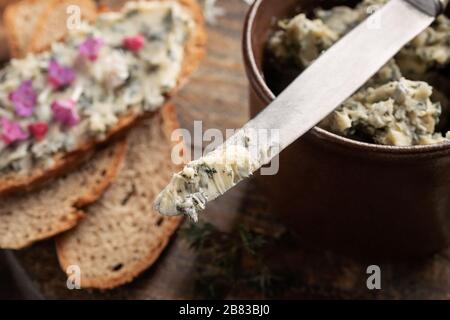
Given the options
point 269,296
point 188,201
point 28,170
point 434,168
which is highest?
point 188,201

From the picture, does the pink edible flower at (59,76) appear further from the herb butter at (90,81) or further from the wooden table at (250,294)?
the wooden table at (250,294)

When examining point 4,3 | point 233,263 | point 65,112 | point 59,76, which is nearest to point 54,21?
point 4,3

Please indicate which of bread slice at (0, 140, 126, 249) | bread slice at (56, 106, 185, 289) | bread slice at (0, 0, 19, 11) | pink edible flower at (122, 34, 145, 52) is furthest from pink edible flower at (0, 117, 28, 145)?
bread slice at (0, 0, 19, 11)

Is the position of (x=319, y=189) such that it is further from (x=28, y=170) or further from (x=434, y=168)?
(x=28, y=170)

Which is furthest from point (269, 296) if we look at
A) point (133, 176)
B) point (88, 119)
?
point (88, 119)

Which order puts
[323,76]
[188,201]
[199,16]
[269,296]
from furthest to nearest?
[199,16]
[269,296]
[323,76]
[188,201]

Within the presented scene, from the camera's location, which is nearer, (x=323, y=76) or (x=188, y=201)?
(x=188, y=201)

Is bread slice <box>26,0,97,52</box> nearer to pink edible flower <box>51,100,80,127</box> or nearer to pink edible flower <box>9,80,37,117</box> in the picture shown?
pink edible flower <box>9,80,37,117</box>
